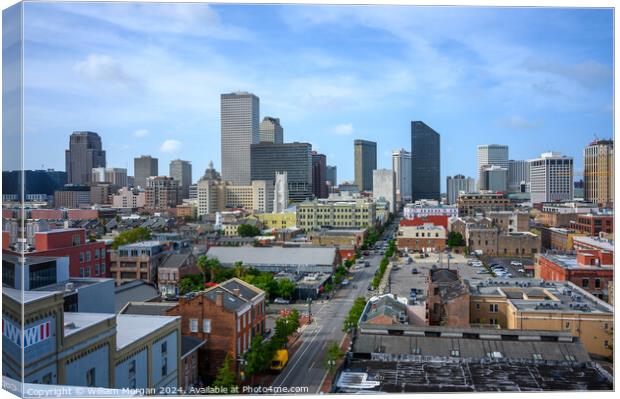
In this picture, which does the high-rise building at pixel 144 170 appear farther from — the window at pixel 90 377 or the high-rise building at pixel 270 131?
the window at pixel 90 377

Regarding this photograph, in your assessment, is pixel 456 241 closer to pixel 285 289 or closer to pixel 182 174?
pixel 285 289

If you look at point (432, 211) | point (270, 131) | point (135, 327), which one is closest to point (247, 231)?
point (432, 211)

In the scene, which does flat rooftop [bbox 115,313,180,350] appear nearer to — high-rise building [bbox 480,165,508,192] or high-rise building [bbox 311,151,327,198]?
high-rise building [bbox 480,165,508,192]

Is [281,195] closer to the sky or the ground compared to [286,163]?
closer to the ground

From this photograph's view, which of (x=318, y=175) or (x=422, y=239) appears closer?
(x=422, y=239)

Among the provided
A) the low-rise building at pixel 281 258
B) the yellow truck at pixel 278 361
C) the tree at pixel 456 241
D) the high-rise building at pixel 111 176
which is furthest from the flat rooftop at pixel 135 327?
the high-rise building at pixel 111 176
